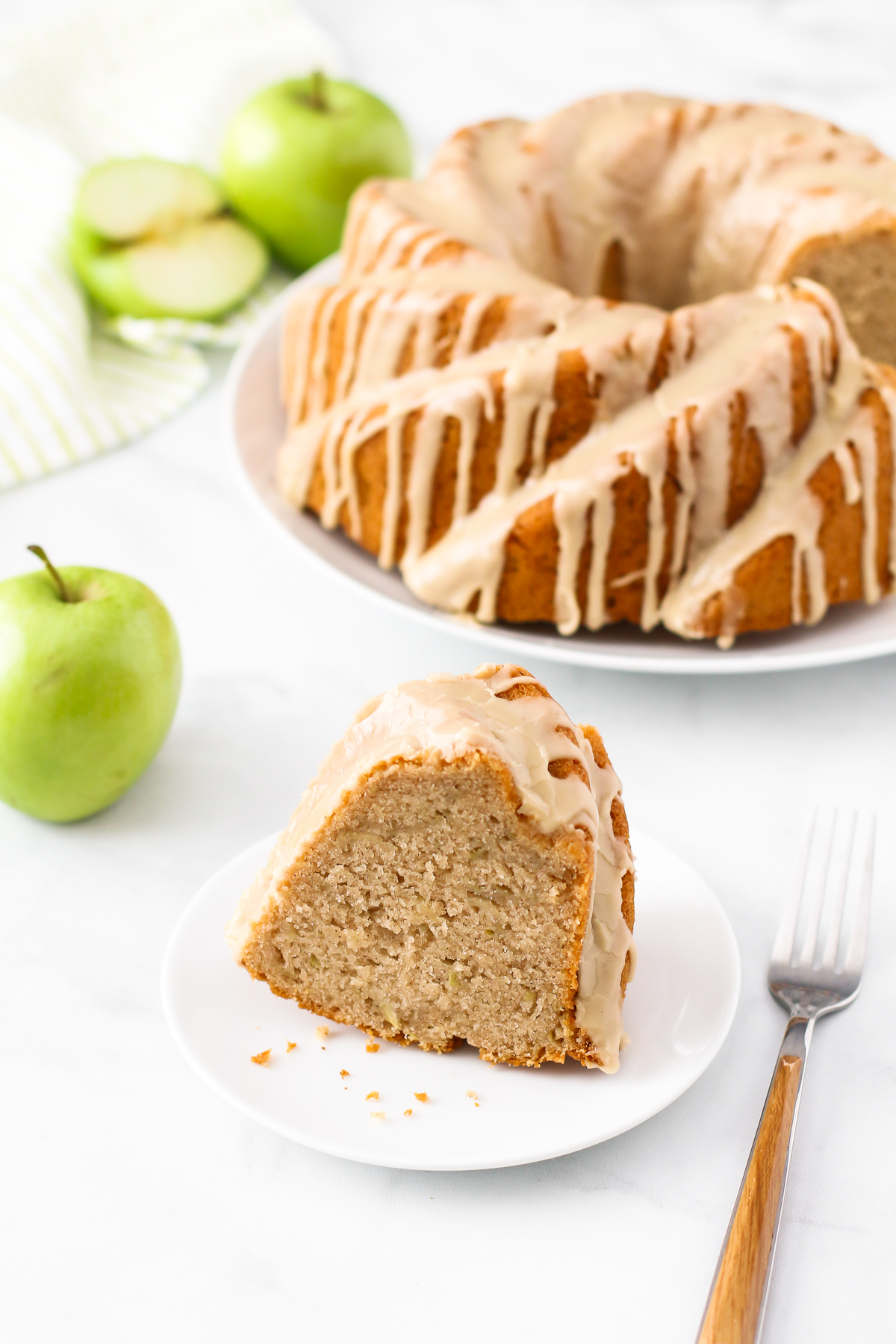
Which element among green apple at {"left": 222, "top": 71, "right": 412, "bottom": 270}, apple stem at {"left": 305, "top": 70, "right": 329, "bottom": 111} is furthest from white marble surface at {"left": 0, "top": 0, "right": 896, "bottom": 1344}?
apple stem at {"left": 305, "top": 70, "right": 329, "bottom": 111}

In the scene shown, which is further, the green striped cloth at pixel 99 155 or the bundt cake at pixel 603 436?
the green striped cloth at pixel 99 155

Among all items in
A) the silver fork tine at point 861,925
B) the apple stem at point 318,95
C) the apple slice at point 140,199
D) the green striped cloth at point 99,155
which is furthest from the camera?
the apple stem at point 318,95

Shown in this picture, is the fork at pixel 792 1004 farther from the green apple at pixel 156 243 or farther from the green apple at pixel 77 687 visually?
the green apple at pixel 156 243

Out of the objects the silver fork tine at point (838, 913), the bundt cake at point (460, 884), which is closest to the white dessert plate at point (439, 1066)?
the bundt cake at point (460, 884)

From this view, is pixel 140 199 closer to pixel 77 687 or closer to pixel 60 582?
pixel 60 582

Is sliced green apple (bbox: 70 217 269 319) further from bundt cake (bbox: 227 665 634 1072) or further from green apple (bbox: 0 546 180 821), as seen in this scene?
bundt cake (bbox: 227 665 634 1072)

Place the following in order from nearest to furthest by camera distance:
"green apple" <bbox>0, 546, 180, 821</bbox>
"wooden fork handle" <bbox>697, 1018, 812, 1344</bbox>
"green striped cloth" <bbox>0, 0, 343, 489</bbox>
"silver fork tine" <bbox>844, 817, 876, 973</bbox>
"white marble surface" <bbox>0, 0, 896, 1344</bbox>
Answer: "wooden fork handle" <bbox>697, 1018, 812, 1344</bbox>
"white marble surface" <bbox>0, 0, 896, 1344</bbox>
"silver fork tine" <bbox>844, 817, 876, 973</bbox>
"green apple" <bbox>0, 546, 180, 821</bbox>
"green striped cloth" <bbox>0, 0, 343, 489</bbox>

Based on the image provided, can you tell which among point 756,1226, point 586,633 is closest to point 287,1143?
point 756,1226
